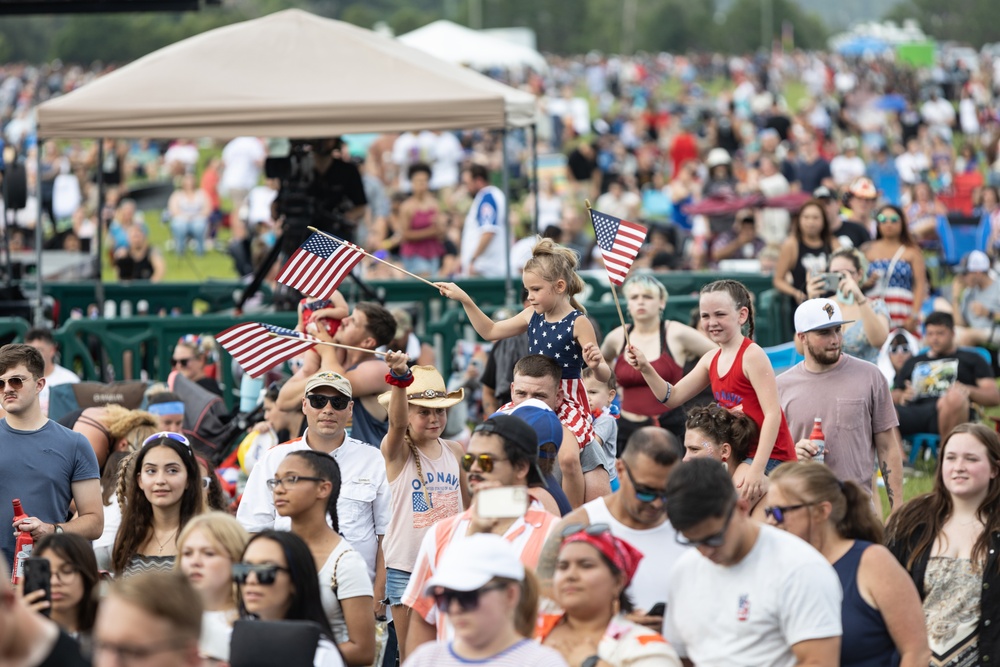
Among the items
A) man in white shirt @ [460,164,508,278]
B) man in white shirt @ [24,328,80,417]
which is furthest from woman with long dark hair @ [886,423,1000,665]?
man in white shirt @ [460,164,508,278]

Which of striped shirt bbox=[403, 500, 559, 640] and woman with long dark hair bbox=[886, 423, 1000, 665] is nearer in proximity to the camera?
striped shirt bbox=[403, 500, 559, 640]

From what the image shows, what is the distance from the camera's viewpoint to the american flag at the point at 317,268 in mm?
8609

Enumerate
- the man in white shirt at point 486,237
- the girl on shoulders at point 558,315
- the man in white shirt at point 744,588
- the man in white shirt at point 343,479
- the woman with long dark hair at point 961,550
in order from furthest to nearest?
the man in white shirt at point 486,237 < the girl on shoulders at point 558,315 < the man in white shirt at point 343,479 < the woman with long dark hair at point 961,550 < the man in white shirt at point 744,588

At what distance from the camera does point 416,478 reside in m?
7.21

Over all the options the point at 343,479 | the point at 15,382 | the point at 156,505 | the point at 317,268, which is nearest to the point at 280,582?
Answer: the point at 156,505

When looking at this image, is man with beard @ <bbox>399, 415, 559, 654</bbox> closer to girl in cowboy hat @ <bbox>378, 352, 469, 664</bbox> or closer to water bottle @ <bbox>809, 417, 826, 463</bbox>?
girl in cowboy hat @ <bbox>378, 352, 469, 664</bbox>

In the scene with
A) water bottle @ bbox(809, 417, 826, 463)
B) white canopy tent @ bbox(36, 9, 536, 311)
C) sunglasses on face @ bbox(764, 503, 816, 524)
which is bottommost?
water bottle @ bbox(809, 417, 826, 463)

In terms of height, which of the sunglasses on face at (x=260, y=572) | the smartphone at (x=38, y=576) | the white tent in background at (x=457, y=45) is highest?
the white tent in background at (x=457, y=45)

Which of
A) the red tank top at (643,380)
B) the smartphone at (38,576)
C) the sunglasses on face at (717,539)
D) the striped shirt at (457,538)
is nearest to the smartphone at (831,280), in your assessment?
the red tank top at (643,380)

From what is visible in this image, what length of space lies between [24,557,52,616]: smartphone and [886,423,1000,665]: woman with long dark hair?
10.4 ft

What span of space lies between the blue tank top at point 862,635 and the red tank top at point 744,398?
185 cm

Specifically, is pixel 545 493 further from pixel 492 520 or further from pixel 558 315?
pixel 558 315

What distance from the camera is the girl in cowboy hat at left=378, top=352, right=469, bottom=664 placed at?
716 centimetres

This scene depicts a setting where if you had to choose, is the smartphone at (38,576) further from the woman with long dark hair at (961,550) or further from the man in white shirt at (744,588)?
the woman with long dark hair at (961,550)
